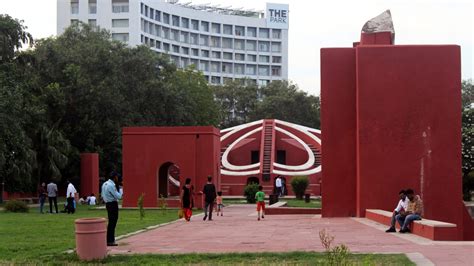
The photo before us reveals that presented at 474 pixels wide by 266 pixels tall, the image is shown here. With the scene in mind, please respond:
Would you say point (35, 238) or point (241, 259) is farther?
point (35, 238)

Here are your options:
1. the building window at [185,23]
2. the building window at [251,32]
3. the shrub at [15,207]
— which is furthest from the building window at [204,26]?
the shrub at [15,207]

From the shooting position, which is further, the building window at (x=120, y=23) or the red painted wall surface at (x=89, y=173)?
the building window at (x=120, y=23)

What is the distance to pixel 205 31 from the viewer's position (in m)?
101

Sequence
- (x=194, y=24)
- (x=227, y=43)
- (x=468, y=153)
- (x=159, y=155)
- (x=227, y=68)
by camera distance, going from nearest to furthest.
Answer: (x=159, y=155), (x=468, y=153), (x=194, y=24), (x=227, y=68), (x=227, y=43)

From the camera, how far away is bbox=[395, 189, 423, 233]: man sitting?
1398 cm

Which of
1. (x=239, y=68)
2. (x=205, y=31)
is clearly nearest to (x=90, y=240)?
(x=205, y=31)

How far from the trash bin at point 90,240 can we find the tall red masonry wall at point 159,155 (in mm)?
17432

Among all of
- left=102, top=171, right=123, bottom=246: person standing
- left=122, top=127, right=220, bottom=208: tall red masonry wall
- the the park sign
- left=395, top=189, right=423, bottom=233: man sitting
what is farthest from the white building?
left=102, top=171, right=123, bottom=246: person standing

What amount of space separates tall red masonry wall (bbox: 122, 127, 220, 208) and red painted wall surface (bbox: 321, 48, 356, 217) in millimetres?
8190

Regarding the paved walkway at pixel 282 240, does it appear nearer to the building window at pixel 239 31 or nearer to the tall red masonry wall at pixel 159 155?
the tall red masonry wall at pixel 159 155

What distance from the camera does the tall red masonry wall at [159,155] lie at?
27.7 metres

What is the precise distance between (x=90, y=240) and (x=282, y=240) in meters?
4.13

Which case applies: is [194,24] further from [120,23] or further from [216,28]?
[120,23]

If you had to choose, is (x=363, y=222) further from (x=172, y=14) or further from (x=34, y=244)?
(x=172, y=14)
